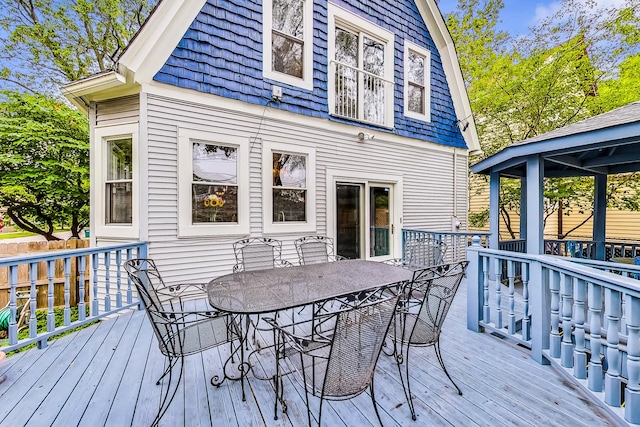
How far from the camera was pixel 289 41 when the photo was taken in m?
5.22

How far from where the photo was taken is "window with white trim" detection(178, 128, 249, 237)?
4219 mm

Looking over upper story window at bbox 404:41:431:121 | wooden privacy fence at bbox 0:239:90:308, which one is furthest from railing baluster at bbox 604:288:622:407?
wooden privacy fence at bbox 0:239:90:308

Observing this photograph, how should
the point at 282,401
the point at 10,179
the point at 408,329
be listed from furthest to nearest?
1. the point at 10,179
2. the point at 408,329
3. the point at 282,401

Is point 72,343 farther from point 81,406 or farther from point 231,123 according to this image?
point 231,123

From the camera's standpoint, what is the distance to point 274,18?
5051mm

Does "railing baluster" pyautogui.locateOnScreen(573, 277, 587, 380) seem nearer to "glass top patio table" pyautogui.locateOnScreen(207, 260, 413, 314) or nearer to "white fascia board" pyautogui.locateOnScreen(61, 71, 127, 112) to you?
"glass top patio table" pyautogui.locateOnScreen(207, 260, 413, 314)

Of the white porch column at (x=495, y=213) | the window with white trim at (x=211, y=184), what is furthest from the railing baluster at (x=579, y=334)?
the window with white trim at (x=211, y=184)

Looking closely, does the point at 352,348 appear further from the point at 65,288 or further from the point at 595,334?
the point at 65,288

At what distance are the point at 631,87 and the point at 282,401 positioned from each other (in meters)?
10.8

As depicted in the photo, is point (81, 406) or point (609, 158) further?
point (609, 158)

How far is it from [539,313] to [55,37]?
12911 millimetres

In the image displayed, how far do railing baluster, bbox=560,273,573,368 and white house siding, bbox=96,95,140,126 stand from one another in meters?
5.09

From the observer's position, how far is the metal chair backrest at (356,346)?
144 centimetres

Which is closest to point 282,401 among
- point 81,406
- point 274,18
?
point 81,406
